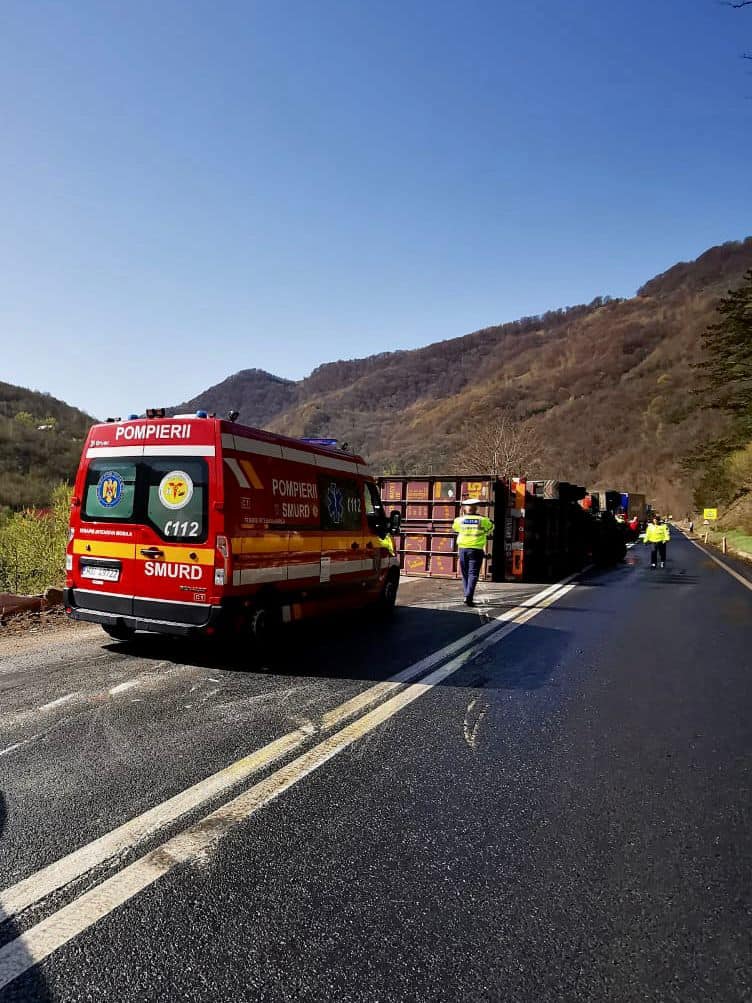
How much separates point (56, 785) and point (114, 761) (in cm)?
37

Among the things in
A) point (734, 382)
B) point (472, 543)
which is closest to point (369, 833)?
point (472, 543)

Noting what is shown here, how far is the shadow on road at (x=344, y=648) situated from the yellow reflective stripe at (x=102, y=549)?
3.14 ft

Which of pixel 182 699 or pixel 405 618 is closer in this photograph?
pixel 182 699

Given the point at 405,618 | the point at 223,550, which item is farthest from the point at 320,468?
the point at 405,618

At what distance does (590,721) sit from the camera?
15.2 ft

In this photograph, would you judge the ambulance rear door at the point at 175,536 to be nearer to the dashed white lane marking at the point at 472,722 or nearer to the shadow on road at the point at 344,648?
the shadow on road at the point at 344,648

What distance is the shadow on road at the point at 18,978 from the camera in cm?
189

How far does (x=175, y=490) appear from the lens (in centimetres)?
584

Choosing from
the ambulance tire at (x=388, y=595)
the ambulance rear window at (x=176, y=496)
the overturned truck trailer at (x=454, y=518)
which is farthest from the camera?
the overturned truck trailer at (x=454, y=518)

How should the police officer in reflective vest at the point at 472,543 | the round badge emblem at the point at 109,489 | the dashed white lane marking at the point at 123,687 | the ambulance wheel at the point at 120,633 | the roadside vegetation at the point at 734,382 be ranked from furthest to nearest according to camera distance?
1. the roadside vegetation at the point at 734,382
2. the police officer in reflective vest at the point at 472,543
3. the ambulance wheel at the point at 120,633
4. the round badge emblem at the point at 109,489
5. the dashed white lane marking at the point at 123,687

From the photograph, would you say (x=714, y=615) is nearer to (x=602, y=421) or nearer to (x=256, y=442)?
(x=256, y=442)

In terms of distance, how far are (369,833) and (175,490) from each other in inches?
147

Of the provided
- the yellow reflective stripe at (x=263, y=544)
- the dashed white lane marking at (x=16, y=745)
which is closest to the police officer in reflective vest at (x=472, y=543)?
the yellow reflective stripe at (x=263, y=544)

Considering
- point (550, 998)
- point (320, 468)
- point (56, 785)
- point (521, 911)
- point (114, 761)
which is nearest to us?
point (550, 998)
